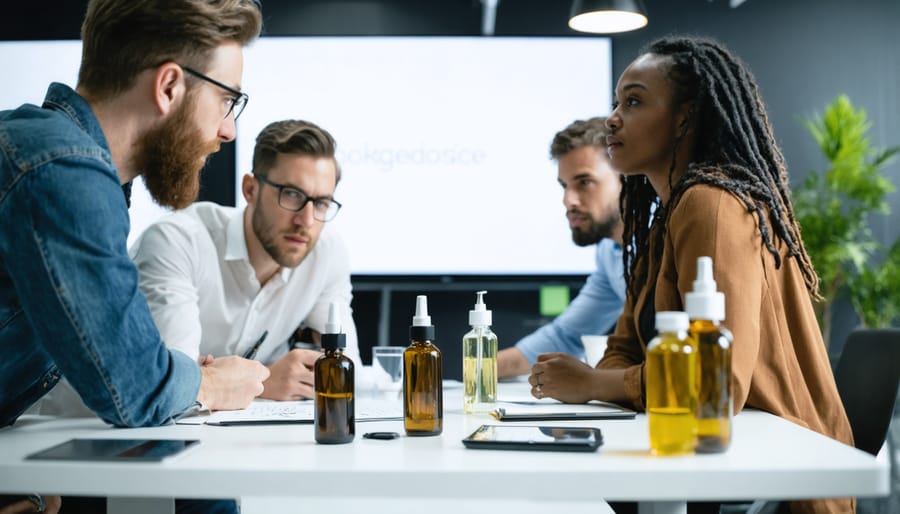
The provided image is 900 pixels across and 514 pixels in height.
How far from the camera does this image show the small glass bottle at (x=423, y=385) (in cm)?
113

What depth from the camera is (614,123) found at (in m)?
1.67

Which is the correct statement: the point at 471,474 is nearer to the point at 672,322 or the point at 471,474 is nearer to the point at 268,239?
the point at 672,322

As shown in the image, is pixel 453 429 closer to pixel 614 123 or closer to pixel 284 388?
pixel 284 388

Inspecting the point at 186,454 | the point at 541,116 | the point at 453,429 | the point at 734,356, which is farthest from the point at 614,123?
the point at 541,116

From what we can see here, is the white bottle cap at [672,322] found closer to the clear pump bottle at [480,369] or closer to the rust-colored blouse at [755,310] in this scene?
the rust-colored blouse at [755,310]

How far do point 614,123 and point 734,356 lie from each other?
2.11 feet

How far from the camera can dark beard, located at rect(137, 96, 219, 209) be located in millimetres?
1378

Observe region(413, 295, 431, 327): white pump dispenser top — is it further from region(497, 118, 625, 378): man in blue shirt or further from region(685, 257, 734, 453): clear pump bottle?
region(497, 118, 625, 378): man in blue shirt

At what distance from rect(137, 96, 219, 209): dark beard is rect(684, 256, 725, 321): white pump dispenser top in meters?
0.92

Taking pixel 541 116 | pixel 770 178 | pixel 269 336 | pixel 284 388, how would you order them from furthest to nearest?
pixel 541 116, pixel 269 336, pixel 284 388, pixel 770 178

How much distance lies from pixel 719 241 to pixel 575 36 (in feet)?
10.5

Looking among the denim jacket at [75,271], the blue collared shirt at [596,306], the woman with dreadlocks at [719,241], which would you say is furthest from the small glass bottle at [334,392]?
the blue collared shirt at [596,306]

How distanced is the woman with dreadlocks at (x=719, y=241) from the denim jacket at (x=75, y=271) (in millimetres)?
753

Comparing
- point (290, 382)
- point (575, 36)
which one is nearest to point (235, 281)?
point (290, 382)
